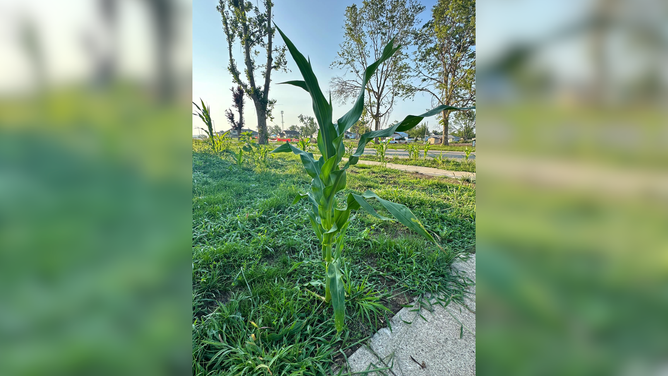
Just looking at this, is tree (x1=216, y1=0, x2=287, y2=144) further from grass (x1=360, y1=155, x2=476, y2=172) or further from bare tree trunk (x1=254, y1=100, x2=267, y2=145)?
grass (x1=360, y1=155, x2=476, y2=172)

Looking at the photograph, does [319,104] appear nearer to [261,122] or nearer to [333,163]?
[333,163]

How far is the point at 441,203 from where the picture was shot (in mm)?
2137

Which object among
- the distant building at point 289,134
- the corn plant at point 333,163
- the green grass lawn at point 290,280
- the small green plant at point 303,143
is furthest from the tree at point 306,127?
the corn plant at point 333,163

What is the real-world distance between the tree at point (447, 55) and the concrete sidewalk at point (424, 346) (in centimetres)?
424

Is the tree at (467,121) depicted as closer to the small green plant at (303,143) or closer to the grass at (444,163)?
the grass at (444,163)

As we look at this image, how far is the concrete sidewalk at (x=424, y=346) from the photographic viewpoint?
69 centimetres

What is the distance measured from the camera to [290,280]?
3.49ft

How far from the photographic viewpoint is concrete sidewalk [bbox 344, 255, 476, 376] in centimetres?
69

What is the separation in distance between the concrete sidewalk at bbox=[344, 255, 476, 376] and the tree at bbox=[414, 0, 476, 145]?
4.24 m

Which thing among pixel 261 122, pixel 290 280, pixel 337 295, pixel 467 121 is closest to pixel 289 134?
pixel 261 122
